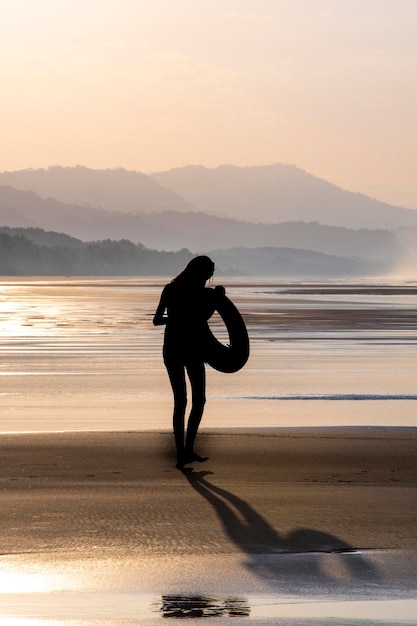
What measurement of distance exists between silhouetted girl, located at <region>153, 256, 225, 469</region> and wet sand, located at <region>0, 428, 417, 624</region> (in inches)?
30.9

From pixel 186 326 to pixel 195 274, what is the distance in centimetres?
51

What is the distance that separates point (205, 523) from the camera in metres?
10.1

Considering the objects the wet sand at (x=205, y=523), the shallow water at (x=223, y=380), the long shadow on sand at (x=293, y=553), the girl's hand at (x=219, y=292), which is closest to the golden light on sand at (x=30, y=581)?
the wet sand at (x=205, y=523)

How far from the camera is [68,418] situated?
18531 mm

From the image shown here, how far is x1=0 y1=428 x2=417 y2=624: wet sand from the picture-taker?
7812 millimetres

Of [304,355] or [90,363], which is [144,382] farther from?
[304,355]

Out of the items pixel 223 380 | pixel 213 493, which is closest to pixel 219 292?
pixel 213 493

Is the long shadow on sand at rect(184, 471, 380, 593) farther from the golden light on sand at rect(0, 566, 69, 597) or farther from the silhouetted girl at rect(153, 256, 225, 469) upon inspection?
the silhouetted girl at rect(153, 256, 225, 469)

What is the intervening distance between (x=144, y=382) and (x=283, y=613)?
1822cm

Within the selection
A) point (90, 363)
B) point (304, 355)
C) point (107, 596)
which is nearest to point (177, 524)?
point (107, 596)

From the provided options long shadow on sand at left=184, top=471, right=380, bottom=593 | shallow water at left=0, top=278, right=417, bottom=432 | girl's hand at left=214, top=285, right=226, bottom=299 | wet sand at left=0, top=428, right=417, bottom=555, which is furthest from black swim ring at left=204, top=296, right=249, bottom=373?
shallow water at left=0, top=278, right=417, bottom=432

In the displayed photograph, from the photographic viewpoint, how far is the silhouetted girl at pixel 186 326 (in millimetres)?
12883

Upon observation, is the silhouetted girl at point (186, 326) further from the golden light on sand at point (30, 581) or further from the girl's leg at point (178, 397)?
the golden light on sand at point (30, 581)

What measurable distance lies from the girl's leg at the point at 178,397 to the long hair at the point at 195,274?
0.78m
